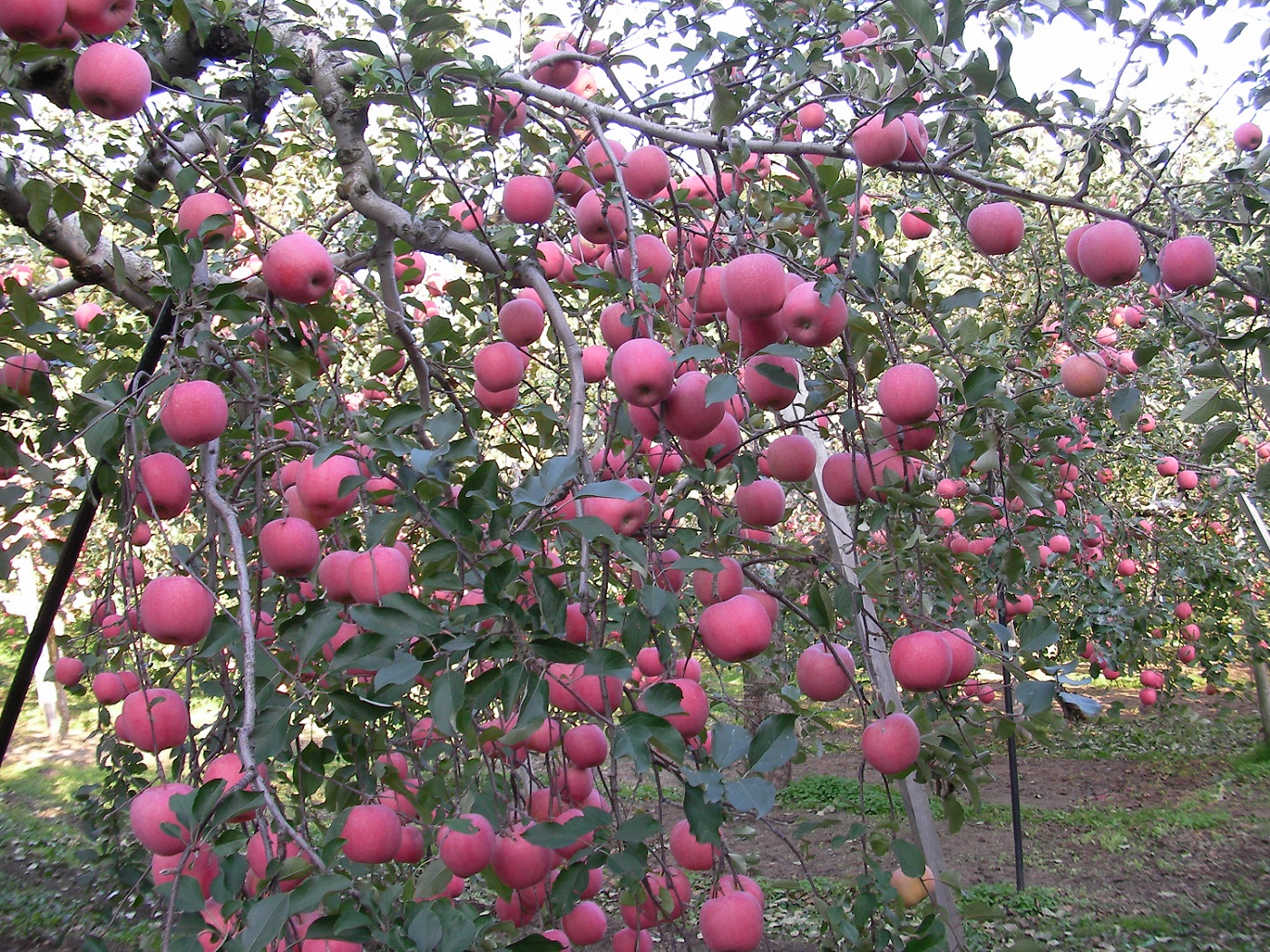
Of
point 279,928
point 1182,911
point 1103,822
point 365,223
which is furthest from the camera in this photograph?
point 1103,822

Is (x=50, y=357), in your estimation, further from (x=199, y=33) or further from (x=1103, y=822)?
(x=1103, y=822)

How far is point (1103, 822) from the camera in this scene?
5.50 metres

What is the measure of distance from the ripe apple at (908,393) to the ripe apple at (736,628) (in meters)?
0.33

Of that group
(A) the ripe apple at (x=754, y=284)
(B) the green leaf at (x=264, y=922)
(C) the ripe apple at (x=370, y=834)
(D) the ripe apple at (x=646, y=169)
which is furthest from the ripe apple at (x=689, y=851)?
(D) the ripe apple at (x=646, y=169)

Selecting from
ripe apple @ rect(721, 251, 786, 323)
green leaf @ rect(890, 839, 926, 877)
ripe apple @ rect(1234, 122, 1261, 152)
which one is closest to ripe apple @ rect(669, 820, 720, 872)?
green leaf @ rect(890, 839, 926, 877)

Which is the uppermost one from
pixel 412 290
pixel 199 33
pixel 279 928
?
pixel 412 290

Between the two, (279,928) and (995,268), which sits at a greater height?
(995,268)

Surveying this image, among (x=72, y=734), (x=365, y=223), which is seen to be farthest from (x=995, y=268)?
(x=72, y=734)

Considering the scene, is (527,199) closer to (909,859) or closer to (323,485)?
(323,485)

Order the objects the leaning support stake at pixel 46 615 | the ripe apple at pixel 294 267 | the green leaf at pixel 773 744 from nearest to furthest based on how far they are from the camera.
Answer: the green leaf at pixel 773 744
the ripe apple at pixel 294 267
the leaning support stake at pixel 46 615

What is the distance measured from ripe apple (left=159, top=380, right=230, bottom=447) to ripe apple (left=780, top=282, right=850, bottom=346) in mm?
789

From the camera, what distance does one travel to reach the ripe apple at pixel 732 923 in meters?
1.25

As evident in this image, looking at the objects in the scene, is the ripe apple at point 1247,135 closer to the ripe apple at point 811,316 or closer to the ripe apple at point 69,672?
the ripe apple at point 811,316

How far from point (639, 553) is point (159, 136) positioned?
1056 millimetres
